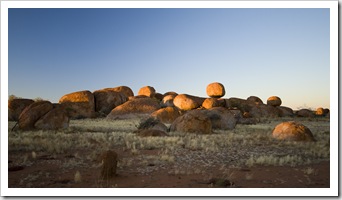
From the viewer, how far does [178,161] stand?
8875 mm

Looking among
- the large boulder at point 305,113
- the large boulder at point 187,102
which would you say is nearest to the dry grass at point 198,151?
the large boulder at point 187,102

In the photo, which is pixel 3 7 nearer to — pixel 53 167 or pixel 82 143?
pixel 53 167

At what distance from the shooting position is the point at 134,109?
97.8 feet

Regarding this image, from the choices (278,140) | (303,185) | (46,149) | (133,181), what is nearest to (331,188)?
(303,185)

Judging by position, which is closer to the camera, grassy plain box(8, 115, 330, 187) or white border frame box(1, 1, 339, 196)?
white border frame box(1, 1, 339, 196)

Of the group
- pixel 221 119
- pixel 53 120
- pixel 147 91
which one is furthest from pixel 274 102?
pixel 53 120

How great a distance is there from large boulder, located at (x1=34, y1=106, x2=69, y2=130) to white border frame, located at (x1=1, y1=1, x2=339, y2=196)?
8.70 metres

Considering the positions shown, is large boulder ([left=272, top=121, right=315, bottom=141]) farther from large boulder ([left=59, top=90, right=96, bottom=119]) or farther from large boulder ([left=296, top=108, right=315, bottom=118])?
large boulder ([left=296, top=108, right=315, bottom=118])

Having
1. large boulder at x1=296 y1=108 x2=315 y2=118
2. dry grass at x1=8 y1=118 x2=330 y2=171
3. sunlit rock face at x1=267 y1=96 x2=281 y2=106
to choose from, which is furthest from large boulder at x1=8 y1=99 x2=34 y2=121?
large boulder at x1=296 y1=108 x2=315 y2=118

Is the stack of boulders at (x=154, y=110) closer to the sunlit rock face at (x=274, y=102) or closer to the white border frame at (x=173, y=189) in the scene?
the sunlit rock face at (x=274, y=102)

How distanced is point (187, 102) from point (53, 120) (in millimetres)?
17981

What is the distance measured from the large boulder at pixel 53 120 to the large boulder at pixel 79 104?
11.7m

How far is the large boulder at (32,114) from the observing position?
16.0m

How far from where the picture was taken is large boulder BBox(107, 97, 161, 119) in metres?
29.0
